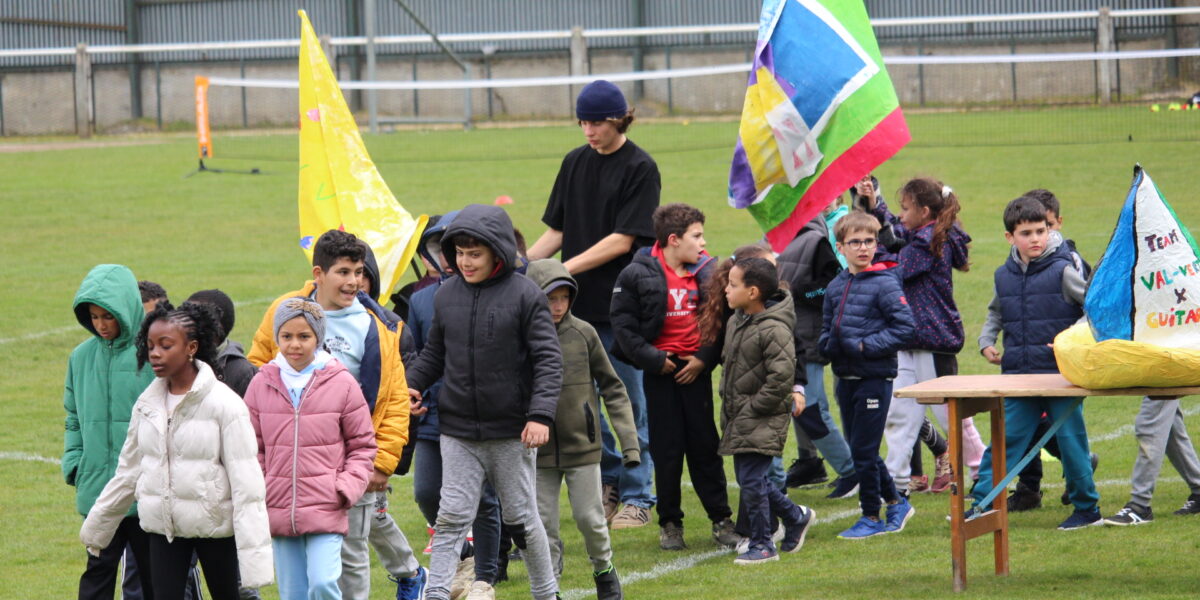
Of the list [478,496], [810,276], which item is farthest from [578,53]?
[478,496]

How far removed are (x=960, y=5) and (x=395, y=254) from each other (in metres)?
33.7

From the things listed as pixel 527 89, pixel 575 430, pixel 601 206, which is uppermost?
pixel 527 89

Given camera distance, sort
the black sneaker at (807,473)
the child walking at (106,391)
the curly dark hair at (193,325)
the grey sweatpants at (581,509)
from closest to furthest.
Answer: the curly dark hair at (193,325), the child walking at (106,391), the grey sweatpants at (581,509), the black sneaker at (807,473)

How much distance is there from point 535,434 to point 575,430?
0.75 meters

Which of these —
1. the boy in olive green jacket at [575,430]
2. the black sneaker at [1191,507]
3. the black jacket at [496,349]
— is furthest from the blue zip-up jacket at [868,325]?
the black jacket at [496,349]

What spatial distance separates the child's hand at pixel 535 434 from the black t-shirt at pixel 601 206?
83.7 inches

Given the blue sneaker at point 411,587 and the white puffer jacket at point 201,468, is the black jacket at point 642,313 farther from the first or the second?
the white puffer jacket at point 201,468

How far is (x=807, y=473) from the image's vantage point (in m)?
9.69

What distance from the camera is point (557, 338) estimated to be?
6688 mm

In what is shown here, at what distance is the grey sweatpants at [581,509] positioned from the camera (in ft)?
22.6

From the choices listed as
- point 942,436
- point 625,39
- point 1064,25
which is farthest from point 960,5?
point 942,436

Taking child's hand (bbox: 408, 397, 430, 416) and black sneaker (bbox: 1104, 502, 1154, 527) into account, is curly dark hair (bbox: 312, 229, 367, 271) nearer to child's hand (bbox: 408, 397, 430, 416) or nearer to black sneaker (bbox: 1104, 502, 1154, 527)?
child's hand (bbox: 408, 397, 430, 416)

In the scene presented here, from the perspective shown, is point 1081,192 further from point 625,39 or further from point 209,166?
point 625,39

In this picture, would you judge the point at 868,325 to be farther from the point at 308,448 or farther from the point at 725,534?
the point at 308,448
